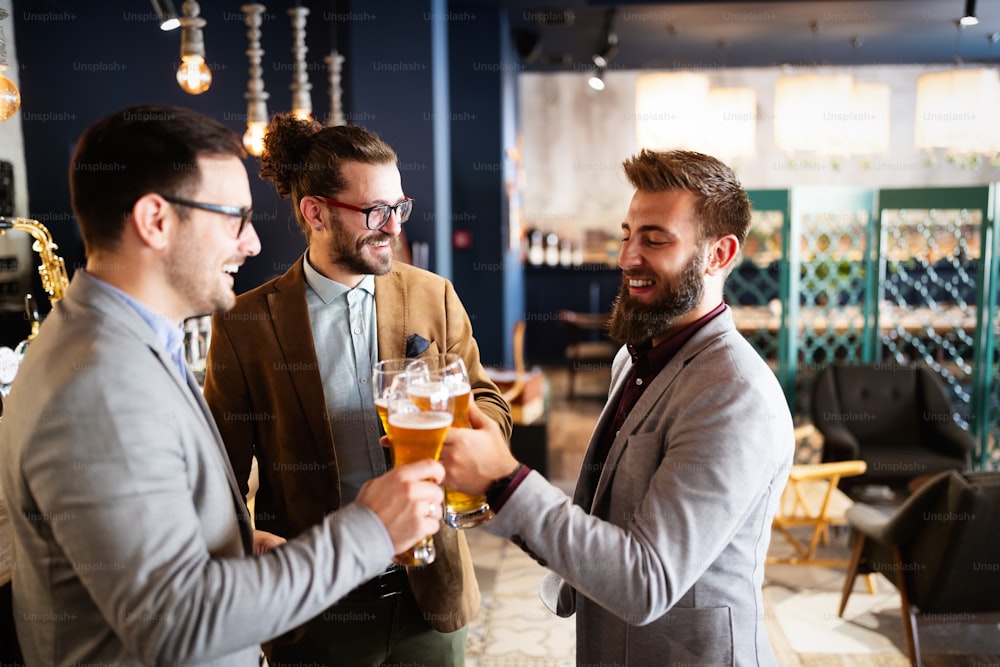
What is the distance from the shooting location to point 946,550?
2.94 metres

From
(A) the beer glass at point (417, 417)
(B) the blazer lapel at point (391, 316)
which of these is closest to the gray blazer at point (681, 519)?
(A) the beer glass at point (417, 417)

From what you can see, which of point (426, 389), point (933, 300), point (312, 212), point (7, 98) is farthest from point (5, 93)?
point (933, 300)

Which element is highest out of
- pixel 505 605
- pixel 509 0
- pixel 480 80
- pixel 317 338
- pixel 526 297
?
pixel 509 0

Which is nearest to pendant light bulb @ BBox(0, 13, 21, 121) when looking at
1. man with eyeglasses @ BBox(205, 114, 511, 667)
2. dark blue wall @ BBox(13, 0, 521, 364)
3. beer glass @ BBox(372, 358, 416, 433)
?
man with eyeglasses @ BBox(205, 114, 511, 667)

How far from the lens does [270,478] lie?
179 cm

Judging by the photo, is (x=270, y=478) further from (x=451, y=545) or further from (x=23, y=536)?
(x=23, y=536)

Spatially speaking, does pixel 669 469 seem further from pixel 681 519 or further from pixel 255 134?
pixel 255 134

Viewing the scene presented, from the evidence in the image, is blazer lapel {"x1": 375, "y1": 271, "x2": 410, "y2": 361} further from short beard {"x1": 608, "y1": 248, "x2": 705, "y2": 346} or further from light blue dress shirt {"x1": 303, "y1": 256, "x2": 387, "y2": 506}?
short beard {"x1": 608, "y1": 248, "x2": 705, "y2": 346}

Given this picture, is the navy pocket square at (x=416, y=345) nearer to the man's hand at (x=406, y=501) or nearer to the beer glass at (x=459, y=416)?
the beer glass at (x=459, y=416)

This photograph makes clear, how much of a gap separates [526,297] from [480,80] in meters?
4.04

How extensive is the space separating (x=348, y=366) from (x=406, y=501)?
0.74 m

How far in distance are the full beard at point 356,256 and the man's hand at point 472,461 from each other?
1.93 ft

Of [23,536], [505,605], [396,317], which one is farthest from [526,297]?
[23,536]

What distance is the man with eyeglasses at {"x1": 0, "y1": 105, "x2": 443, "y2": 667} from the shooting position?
3.10 feet
